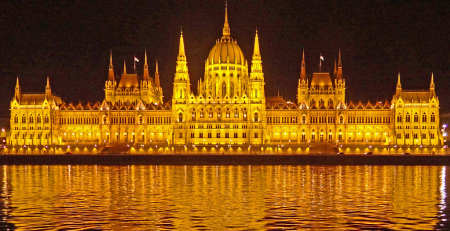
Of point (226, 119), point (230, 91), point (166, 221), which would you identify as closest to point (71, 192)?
point (166, 221)

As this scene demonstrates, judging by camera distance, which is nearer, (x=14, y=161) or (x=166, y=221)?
(x=166, y=221)

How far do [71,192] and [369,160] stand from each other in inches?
1725

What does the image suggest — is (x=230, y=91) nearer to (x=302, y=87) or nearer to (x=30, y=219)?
(x=302, y=87)

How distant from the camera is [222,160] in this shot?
266ft

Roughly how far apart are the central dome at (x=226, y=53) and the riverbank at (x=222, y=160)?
39.2 m

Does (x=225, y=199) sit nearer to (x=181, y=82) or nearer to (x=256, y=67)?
(x=181, y=82)

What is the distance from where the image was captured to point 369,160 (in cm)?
7925

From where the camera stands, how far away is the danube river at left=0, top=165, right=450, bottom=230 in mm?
34469

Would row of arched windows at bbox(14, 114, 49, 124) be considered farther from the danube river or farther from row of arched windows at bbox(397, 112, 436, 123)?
row of arched windows at bbox(397, 112, 436, 123)

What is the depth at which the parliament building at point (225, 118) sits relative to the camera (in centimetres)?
10806

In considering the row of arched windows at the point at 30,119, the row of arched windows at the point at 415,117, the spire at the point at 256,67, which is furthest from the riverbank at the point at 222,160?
the spire at the point at 256,67

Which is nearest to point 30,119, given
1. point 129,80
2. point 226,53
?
point 129,80

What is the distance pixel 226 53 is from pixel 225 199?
75.6 m

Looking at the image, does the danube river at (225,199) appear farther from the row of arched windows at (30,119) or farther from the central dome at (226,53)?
the central dome at (226,53)
